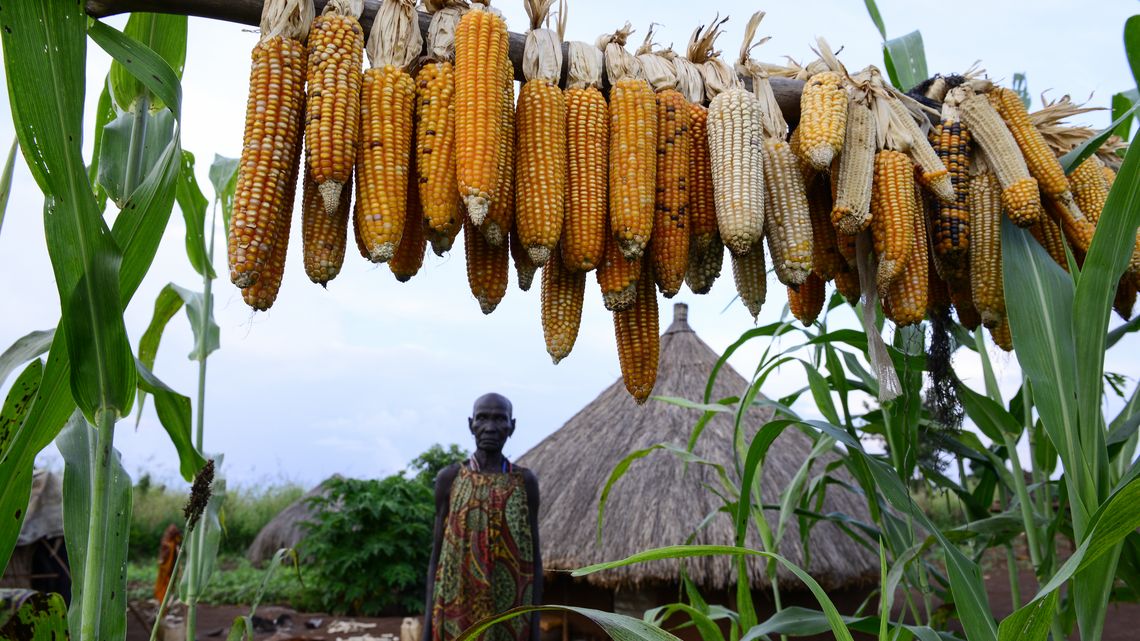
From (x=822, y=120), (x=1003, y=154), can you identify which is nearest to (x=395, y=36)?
(x=822, y=120)

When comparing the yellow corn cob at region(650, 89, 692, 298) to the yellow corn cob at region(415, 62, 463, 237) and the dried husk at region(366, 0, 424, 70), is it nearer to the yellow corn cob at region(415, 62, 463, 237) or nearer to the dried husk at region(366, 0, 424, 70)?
the yellow corn cob at region(415, 62, 463, 237)

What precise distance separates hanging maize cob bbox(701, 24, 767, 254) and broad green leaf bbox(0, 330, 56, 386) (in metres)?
1.79

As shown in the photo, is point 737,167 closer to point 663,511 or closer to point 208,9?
point 208,9

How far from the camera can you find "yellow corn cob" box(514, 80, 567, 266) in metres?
1.73

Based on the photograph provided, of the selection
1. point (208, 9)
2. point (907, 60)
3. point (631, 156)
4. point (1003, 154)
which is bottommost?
point (631, 156)

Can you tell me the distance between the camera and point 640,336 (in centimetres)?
203

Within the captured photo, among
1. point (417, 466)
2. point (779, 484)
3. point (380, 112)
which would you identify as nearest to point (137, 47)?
point (380, 112)

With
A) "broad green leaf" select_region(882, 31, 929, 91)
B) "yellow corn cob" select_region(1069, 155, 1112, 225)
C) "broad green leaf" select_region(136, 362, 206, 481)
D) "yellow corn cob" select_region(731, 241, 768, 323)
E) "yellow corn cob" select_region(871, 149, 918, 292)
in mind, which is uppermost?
"broad green leaf" select_region(882, 31, 929, 91)

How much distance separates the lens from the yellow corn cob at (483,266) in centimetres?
185

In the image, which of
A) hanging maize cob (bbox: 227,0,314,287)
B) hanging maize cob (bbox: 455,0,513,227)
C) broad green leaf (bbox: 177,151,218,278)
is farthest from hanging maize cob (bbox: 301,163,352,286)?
broad green leaf (bbox: 177,151,218,278)

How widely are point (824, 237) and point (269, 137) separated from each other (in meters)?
1.53

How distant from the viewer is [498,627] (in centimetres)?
386

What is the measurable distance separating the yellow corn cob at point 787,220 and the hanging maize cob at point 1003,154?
62 cm

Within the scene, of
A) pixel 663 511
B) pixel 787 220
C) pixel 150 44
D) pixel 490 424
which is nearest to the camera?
pixel 787 220
